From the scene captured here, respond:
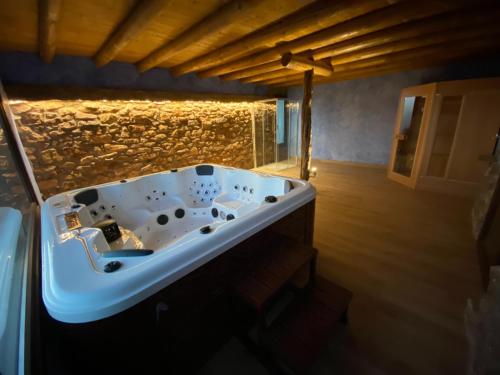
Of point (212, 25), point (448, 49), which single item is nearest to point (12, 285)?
point (212, 25)

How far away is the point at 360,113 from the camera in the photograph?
16.1 ft

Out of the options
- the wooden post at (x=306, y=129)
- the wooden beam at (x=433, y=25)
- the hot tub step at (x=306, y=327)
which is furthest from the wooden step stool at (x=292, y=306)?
the wooden post at (x=306, y=129)

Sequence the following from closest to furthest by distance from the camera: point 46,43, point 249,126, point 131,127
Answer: point 46,43 → point 131,127 → point 249,126

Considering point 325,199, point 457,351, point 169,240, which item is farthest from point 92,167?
point 457,351

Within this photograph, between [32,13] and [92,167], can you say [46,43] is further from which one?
[92,167]

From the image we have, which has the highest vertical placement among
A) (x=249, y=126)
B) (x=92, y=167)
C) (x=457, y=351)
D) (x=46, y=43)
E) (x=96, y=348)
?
(x=46, y=43)

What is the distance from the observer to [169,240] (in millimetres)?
2291

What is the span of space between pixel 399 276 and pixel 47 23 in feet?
11.2

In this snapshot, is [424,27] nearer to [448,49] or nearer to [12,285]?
[448,49]

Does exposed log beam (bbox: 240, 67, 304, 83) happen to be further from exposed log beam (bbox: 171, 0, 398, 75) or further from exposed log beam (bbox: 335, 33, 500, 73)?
exposed log beam (bbox: 171, 0, 398, 75)

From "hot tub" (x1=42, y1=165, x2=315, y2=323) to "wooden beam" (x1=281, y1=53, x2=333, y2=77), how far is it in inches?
56.7

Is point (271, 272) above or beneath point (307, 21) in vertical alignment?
beneath

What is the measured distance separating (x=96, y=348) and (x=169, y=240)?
1.47 metres

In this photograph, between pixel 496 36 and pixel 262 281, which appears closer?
pixel 262 281
